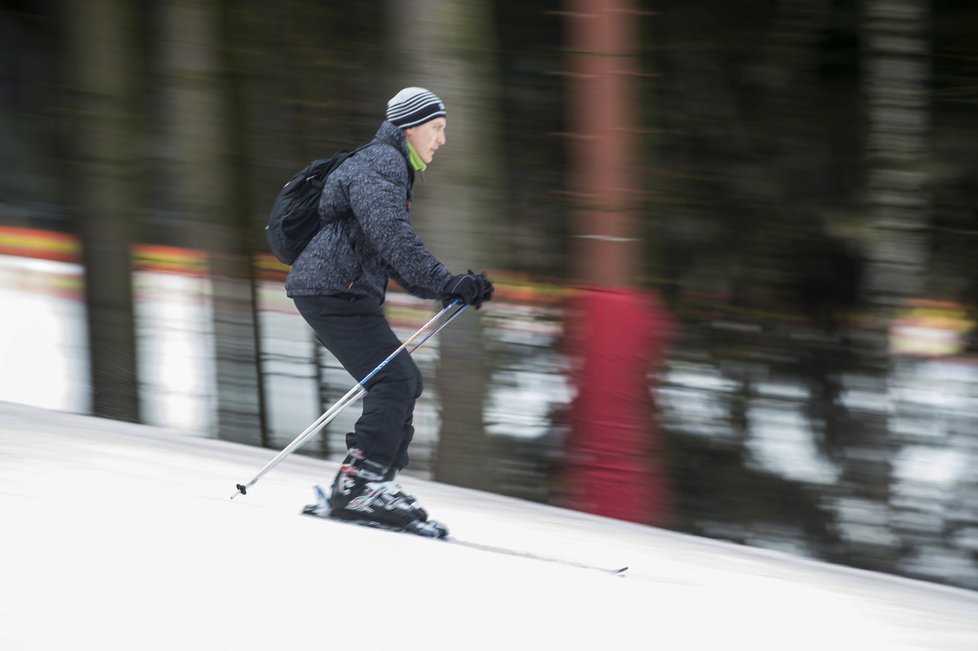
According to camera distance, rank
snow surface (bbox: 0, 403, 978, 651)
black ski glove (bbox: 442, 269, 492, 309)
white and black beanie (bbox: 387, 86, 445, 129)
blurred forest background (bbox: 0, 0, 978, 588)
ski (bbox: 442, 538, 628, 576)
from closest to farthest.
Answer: snow surface (bbox: 0, 403, 978, 651) < black ski glove (bbox: 442, 269, 492, 309) < white and black beanie (bbox: 387, 86, 445, 129) < ski (bbox: 442, 538, 628, 576) < blurred forest background (bbox: 0, 0, 978, 588)

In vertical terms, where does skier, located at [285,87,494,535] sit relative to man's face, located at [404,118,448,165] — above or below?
below

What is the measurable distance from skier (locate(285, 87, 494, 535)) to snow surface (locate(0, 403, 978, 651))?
195 millimetres

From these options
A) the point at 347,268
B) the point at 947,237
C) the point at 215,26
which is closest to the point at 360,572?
the point at 347,268

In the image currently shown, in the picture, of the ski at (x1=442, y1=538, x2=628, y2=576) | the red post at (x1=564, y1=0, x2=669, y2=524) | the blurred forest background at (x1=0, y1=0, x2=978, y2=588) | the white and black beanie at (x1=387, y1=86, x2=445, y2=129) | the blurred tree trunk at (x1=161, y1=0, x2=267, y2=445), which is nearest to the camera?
the white and black beanie at (x1=387, y1=86, x2=445, y2=129)

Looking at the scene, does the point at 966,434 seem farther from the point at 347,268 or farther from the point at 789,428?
the point at 347,268

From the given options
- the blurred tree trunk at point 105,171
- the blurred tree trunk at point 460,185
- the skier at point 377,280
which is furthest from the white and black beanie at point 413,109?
the blurred tree trunk at point 105,171

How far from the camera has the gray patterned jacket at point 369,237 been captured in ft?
13.1

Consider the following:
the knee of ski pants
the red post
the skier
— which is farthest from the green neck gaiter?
the red post

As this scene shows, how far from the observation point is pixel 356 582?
381 centimetres

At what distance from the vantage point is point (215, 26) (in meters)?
6.71

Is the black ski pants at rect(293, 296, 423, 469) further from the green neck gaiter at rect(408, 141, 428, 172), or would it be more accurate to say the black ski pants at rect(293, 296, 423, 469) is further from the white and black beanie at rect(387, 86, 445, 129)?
the white and black beanie at rect(387, 86, 445, 129)

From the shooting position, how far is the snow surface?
11.2 ft

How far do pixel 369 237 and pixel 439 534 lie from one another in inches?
46.3

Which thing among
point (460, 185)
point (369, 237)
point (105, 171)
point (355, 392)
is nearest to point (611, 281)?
point (460, 185)
